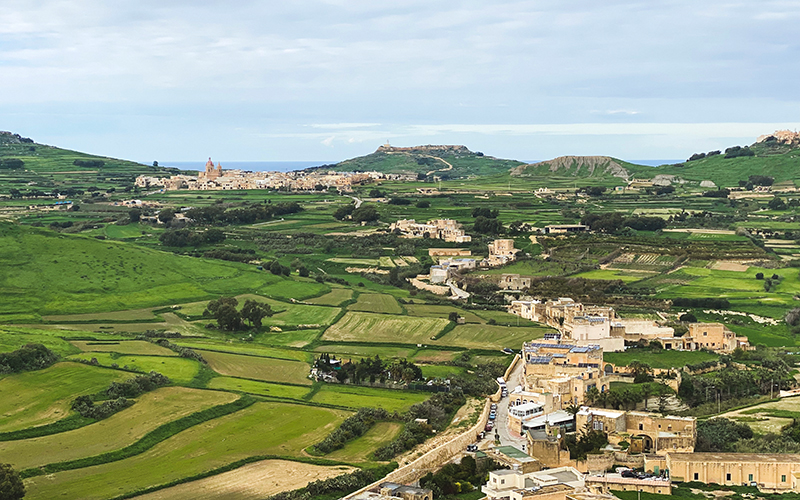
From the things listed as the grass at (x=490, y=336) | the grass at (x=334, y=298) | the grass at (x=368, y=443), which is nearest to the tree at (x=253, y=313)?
the grass at (x=334, y=298)

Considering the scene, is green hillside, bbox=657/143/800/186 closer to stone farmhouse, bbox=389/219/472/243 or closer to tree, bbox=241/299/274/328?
stone farmhouse, bbox=389/219/472/243

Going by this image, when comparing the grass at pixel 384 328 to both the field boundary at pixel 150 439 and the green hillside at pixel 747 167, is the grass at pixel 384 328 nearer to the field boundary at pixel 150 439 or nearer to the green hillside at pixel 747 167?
the field boundary at pixel 150 439

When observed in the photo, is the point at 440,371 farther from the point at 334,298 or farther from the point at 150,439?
the point at 334,298

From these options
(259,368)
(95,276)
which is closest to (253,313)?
(259,368)

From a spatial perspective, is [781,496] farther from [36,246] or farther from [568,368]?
[36,246]

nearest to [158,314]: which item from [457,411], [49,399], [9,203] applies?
[49,399]

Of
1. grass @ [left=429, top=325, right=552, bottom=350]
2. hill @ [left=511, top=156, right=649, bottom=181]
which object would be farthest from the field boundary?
hill @ [left=511, top=156, right=649, bottom=181]
